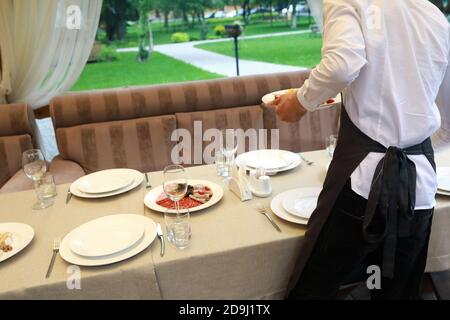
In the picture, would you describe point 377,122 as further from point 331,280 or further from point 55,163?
point 55,163

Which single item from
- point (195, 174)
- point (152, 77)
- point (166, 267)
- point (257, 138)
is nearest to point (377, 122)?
point (166, 267)

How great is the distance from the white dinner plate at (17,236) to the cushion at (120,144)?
110 cm

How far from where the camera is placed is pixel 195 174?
155 cm

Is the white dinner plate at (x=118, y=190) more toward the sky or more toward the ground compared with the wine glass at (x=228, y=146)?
more toward the ground

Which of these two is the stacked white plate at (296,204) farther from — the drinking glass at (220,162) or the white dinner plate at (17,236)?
the white dinner plate at (17,236)

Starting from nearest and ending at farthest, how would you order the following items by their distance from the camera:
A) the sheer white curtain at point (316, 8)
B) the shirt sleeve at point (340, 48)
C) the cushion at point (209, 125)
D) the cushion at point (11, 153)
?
the shirt sleeve at point (340, 48)
the cushion at point (11, 153)
the cushion at point (209, 125)
the sheer white curtain at point (316, 8)

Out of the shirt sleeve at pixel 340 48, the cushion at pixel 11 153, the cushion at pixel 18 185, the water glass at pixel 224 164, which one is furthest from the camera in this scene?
the cushion at pixel 11 153

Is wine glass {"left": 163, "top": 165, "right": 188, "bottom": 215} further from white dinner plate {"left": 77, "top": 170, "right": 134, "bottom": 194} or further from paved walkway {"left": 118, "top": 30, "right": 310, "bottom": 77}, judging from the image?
paved walkway {"left": 118, "top": 30, "right": 310, "bottom": 77}

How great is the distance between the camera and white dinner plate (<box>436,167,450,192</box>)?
1219mm

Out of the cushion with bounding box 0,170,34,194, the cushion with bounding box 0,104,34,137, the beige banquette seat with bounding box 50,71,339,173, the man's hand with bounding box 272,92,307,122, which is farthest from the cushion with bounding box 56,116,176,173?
the man's hand with bounding box 272,92,307,122

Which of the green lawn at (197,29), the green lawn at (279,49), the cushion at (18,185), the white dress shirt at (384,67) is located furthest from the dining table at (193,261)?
the green lawn at (279,49)

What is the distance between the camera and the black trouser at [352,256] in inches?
39.9

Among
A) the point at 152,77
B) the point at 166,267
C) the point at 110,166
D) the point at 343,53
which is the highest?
the point at 343,53
